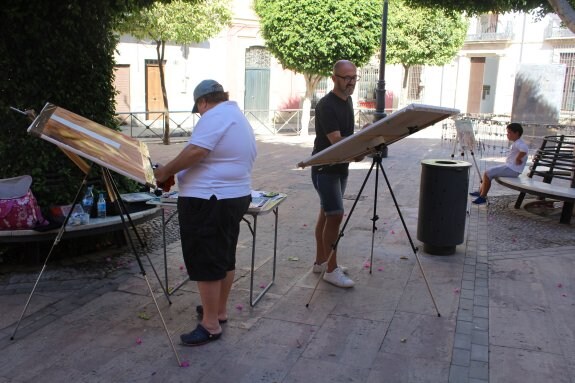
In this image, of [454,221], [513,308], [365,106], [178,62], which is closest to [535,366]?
[513,308]

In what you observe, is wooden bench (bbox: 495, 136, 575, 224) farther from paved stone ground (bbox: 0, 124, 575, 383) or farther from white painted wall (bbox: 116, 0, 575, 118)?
white painted wall (bbox: 116, 0, 575, 118)

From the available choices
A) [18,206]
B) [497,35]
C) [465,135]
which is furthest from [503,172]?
[497,35]

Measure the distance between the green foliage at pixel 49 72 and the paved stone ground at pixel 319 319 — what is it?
875mm

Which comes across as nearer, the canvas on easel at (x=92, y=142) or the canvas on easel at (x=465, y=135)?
the canvas on easel at (x=92, y=142)

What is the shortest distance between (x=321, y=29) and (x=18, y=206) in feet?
43.5

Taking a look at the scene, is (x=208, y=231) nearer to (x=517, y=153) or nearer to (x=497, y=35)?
(x=517, y=153)

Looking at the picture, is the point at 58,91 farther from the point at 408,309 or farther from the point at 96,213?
the point at 408,309

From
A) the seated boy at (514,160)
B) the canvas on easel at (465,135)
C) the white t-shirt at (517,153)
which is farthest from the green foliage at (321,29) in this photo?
the white t-shirt at (517,153)

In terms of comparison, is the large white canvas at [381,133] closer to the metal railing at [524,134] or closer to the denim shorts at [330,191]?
the denim shorts at [330,191]

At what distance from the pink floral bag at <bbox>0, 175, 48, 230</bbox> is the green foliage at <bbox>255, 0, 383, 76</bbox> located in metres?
12.9

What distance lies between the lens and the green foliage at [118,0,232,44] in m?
13.8

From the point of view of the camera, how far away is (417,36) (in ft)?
83.1

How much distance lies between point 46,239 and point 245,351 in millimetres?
2133

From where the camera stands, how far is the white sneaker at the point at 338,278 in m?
4.80
